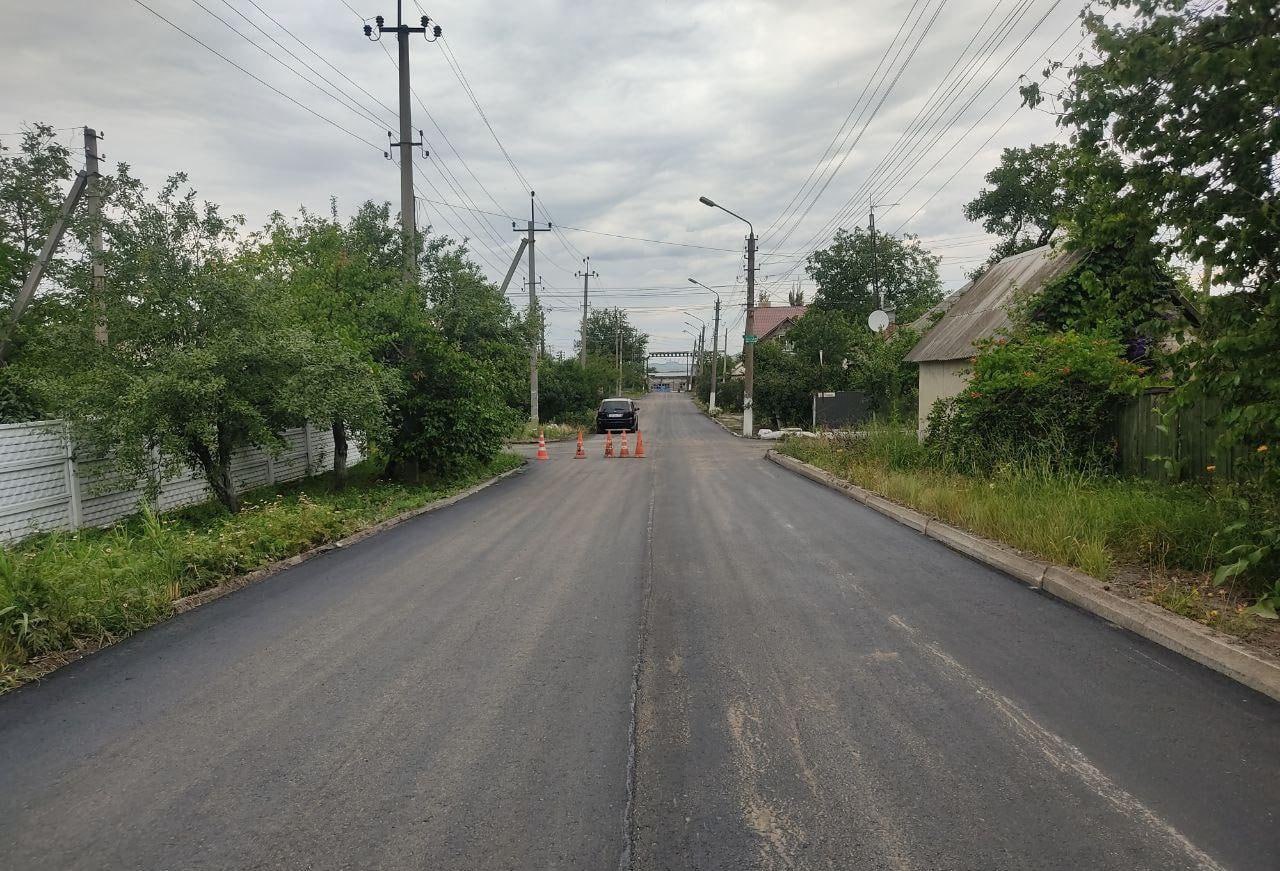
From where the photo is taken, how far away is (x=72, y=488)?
9078mm

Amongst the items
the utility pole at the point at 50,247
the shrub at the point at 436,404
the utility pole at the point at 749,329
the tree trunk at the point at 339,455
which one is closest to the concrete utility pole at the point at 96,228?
the utility pole at the point at 50,247

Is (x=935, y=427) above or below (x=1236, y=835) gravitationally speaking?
above

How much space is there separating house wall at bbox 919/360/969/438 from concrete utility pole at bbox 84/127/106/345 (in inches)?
575

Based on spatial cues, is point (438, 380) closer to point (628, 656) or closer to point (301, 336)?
point (301, 336)

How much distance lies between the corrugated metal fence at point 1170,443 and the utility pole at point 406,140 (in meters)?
12.4

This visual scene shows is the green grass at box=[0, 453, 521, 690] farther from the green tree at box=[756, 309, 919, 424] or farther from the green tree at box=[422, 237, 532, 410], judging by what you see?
the green tree at box=[756, 309, 919, 424]

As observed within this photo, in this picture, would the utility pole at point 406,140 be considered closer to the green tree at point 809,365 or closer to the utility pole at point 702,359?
the green tree at point 809,365

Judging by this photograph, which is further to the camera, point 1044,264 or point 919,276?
point 919,276

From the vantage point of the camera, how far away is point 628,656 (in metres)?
5.06

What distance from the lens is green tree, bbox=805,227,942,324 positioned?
154 feet

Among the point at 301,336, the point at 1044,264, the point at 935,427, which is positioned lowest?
the point at 935,427

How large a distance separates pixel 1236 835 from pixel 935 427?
11.8m

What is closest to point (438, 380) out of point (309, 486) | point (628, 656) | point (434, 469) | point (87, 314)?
point (434, 469)

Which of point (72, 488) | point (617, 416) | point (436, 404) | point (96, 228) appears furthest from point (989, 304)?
point (617, 416)
